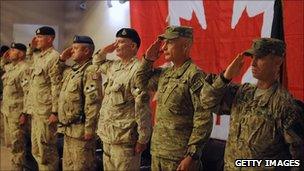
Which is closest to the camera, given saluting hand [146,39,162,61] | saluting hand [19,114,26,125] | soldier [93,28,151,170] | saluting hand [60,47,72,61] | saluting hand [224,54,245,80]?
saluting hand [224,54,245,80]

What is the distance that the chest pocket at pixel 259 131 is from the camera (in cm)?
173

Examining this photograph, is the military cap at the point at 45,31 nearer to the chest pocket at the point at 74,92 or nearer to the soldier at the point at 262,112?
the chest pocket at the point at 74,92

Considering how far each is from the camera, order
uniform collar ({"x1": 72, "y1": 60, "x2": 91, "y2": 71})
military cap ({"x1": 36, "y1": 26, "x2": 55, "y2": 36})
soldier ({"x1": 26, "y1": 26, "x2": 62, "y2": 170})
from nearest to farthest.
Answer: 1. uniform collar ({"x1": 72, "y1": 60, "x2": 91, "y2": 71})
2. soldier ({"x1": 26, "y1": 26, "x2": 62, "y2": 170})
3. military cap ({"x1": 36, "y1": 26, "x2": 55, "y2": 36})

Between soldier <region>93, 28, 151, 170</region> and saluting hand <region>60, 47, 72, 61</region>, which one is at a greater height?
saluting hand <region>60, 47, 72, 61</region>

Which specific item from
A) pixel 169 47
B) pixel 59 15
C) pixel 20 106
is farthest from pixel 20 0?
pixel 169 47

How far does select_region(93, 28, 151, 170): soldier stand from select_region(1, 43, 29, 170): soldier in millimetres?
1565

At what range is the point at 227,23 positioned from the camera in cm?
321

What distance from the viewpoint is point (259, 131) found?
5.75ft

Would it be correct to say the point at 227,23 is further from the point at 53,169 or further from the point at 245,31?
the point at 53,169

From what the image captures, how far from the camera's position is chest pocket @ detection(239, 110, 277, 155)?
1.73 m

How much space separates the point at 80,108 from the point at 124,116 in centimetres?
55

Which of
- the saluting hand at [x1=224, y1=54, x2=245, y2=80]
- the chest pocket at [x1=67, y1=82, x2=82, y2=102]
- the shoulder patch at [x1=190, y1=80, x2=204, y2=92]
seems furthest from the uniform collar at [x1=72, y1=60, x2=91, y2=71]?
the saluting hand at [x1=224, y1=54, x2=245, y2=80]

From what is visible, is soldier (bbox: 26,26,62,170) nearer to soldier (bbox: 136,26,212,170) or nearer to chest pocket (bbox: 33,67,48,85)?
chest pocket (bbox: 33,67,48,85)

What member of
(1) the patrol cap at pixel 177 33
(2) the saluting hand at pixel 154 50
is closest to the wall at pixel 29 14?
(2) the saluting hand at pixel 154 50
